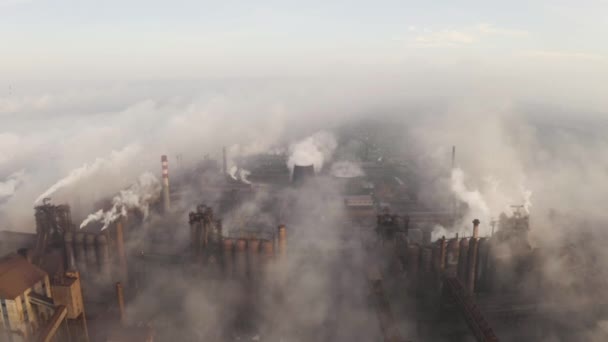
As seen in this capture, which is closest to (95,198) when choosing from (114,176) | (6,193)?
(114,176)

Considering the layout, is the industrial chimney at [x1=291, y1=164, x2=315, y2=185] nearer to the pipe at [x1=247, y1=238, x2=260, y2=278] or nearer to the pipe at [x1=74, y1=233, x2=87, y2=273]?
the pipe at [x1=247, y1=238, x2=260, y2=278]

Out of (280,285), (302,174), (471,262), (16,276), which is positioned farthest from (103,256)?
(302,174)

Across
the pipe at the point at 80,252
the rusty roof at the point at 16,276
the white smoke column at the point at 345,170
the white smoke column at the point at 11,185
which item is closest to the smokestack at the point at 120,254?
the pipe at the point at 80,252

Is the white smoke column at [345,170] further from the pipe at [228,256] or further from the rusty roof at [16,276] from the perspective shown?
the rusty roof at [16,276]

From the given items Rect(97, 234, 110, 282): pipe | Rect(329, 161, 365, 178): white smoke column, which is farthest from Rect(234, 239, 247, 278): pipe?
Rect(329, 161, 365, 178): white smoke column

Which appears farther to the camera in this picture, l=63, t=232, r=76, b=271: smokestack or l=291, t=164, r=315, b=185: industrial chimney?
l=291, t=164, r=315, b=185: industrial chimney
